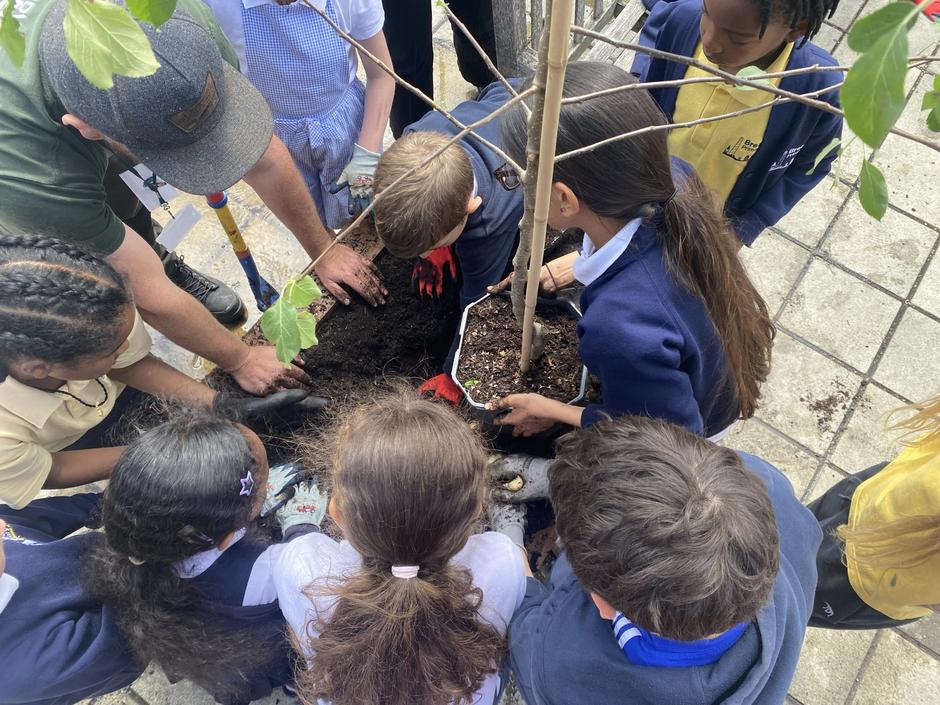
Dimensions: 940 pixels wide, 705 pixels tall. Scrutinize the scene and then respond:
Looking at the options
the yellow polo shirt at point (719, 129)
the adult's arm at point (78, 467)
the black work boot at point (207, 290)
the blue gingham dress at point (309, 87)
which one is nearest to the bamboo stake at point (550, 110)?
the yellow polo shirt at point (719, 129)

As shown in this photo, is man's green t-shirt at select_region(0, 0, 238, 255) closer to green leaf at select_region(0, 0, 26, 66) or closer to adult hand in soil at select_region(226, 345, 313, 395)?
adult hand in soil at select_region(226, 345, 313, 395)

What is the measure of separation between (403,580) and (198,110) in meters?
1.27

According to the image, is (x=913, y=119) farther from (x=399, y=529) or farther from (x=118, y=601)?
(x=118, y=601)

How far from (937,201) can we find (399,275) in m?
2.67

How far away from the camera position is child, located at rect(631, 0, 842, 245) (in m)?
1.49

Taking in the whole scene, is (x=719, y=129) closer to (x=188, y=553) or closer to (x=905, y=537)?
(x=905, y=537)

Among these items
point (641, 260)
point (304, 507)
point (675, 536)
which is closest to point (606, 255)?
point (641, 260)

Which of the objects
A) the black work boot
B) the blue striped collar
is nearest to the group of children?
the blue striped collar

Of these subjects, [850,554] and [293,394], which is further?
[293,394]

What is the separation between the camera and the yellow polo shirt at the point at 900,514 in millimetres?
1383

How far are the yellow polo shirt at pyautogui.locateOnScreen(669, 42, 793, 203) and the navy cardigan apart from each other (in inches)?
24.6

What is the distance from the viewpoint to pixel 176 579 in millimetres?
1510

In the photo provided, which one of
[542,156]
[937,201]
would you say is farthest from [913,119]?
[542,156]

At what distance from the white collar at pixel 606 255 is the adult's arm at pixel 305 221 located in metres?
0.94
